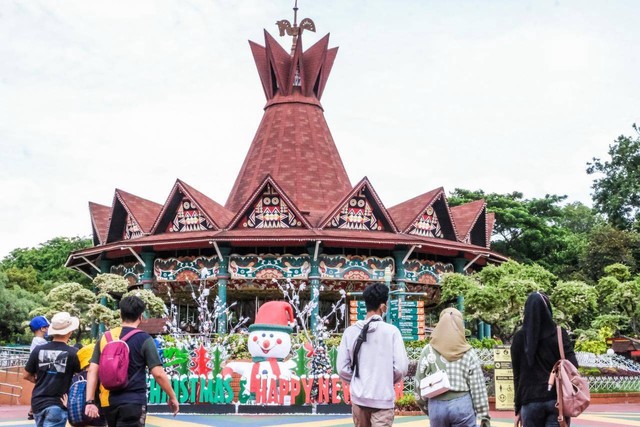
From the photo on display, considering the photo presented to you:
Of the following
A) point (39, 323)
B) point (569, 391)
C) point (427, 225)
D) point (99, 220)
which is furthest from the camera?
point (99, 220)

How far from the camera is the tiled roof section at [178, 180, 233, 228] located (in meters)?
26.7

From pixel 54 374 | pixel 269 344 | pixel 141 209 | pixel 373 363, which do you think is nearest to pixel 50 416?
pixel 54 374

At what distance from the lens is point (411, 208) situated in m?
28.5

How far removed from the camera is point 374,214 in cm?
2720

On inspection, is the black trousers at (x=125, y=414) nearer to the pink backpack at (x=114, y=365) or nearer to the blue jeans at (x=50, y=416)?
the pink backpack at (x=114, y=365)

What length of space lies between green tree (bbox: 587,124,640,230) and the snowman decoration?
27101 millimetres

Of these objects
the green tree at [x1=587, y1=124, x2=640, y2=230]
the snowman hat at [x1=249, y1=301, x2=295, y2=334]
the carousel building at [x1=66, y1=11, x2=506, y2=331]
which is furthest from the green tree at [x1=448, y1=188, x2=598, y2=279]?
the snowman hat at [x1=249, y1=301, x2=295, y2=334]

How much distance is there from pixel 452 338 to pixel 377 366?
0.56 m

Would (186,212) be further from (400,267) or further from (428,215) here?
(428,215)

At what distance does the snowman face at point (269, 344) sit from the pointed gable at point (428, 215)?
12478 millimetres

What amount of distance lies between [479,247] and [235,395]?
15.1 metres

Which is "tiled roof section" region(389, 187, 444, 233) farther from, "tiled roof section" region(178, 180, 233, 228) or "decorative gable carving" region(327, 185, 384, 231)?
"tiled roof section" region(178, 180, 233, 228)

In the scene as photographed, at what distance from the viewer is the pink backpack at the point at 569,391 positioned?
4.86 m

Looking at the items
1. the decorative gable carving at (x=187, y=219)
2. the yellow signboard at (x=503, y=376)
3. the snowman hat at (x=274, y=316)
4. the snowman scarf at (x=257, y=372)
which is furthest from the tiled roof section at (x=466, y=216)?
the yellow signboard at (x=503, y=376)
